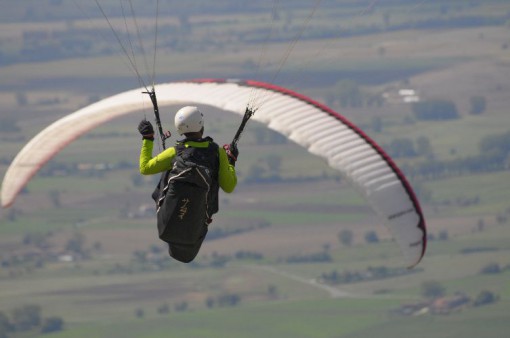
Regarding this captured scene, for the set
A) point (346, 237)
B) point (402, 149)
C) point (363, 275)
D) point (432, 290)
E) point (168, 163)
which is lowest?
point (402, 149)

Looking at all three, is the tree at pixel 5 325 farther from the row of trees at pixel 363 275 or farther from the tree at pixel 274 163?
the tree at pixel 274 163

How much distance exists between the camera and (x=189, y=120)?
20.0m

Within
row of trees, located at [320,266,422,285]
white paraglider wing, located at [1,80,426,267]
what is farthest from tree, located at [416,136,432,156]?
white paraglider wing, located at [1,80,426,267]

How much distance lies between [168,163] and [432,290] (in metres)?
104

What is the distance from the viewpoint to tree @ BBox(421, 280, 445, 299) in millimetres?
121688

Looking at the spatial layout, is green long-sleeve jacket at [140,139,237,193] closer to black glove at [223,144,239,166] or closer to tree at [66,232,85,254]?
black glove at [223,144,239,166]

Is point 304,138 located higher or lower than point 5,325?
higher

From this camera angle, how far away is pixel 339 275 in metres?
134

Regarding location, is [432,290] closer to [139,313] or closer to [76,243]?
→ [139,313]

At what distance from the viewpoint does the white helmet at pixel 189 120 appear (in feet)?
65.6

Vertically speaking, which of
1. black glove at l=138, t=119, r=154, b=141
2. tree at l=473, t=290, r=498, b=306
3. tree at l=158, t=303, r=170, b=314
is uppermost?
black glove at l=138, t=119, r=154, b=141

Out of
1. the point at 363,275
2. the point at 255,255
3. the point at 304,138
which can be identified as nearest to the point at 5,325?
the point at 255,255

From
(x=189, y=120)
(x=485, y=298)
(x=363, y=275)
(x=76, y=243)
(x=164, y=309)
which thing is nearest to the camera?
(x=189, y=120)

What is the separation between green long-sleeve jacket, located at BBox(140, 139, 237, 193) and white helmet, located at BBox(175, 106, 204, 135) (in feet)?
0.88
